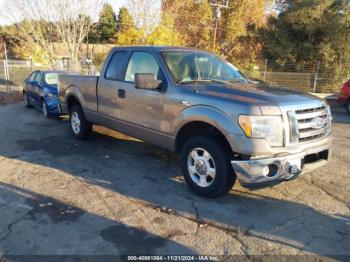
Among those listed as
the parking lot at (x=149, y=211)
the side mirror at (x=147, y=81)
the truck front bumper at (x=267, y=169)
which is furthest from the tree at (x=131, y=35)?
the truck front bumper at (x=267, y=169)

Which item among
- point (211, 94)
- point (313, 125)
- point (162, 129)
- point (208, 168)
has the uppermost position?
point (211, 94)

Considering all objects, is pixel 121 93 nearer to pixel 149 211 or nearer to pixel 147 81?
pixel 147 81

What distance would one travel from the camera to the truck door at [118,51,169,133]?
16.2 ft

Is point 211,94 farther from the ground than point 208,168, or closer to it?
farther from the ground

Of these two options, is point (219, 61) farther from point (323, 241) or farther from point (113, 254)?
point (113, 254)

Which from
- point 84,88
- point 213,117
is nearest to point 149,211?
point 213,117

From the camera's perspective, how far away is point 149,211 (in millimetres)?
4031

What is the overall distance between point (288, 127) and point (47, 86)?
8658 millimetres

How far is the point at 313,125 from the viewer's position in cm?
416

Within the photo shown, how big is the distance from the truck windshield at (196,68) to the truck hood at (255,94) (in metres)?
0.27

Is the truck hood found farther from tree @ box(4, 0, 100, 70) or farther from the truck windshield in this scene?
tree @ box(4, 0, 100, 70)

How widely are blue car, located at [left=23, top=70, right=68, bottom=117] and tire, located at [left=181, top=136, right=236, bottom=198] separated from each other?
6.83m

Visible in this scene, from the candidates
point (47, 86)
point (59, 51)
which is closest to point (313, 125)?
point (47, 86)

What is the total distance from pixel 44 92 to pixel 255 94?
8100mm
